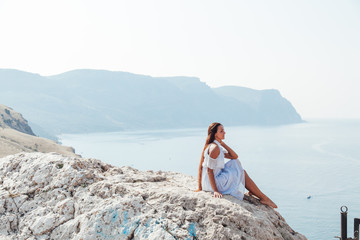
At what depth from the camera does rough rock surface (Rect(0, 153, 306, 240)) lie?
5324mm

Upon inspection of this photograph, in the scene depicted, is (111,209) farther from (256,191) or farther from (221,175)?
(256,191)

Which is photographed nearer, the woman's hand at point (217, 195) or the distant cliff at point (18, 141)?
the woman's hand at point (217, 195)

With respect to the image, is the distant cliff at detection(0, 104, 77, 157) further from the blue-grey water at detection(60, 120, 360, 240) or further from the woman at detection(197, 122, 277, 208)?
the woman at detection(197, 122, 277, 208)

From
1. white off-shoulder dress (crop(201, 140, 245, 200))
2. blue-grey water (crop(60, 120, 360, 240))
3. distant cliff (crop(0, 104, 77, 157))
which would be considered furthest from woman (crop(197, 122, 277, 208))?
distant cliff (crop(0, 104, 77, 157))

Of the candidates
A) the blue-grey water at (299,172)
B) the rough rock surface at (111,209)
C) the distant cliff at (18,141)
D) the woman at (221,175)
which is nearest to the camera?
the rough rock surface at (111,209)

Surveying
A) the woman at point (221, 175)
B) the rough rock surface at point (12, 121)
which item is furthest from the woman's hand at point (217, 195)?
the rough rock surface at point (12, 121)

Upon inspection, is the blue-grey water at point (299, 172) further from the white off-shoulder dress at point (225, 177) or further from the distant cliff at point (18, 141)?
the white off-shoulder dress at point (225, 177)

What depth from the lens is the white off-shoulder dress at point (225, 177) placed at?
238 inches

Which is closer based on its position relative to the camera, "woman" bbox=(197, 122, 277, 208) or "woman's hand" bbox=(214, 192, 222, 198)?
"woman's hand" bbox=(214, 192, 222, 198)

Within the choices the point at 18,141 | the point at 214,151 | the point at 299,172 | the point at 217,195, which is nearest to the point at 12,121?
the point at 18,141

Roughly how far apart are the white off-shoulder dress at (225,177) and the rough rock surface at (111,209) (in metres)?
0.20

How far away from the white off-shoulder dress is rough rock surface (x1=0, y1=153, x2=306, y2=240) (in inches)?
7.7

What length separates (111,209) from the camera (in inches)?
219

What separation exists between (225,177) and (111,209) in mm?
2024
